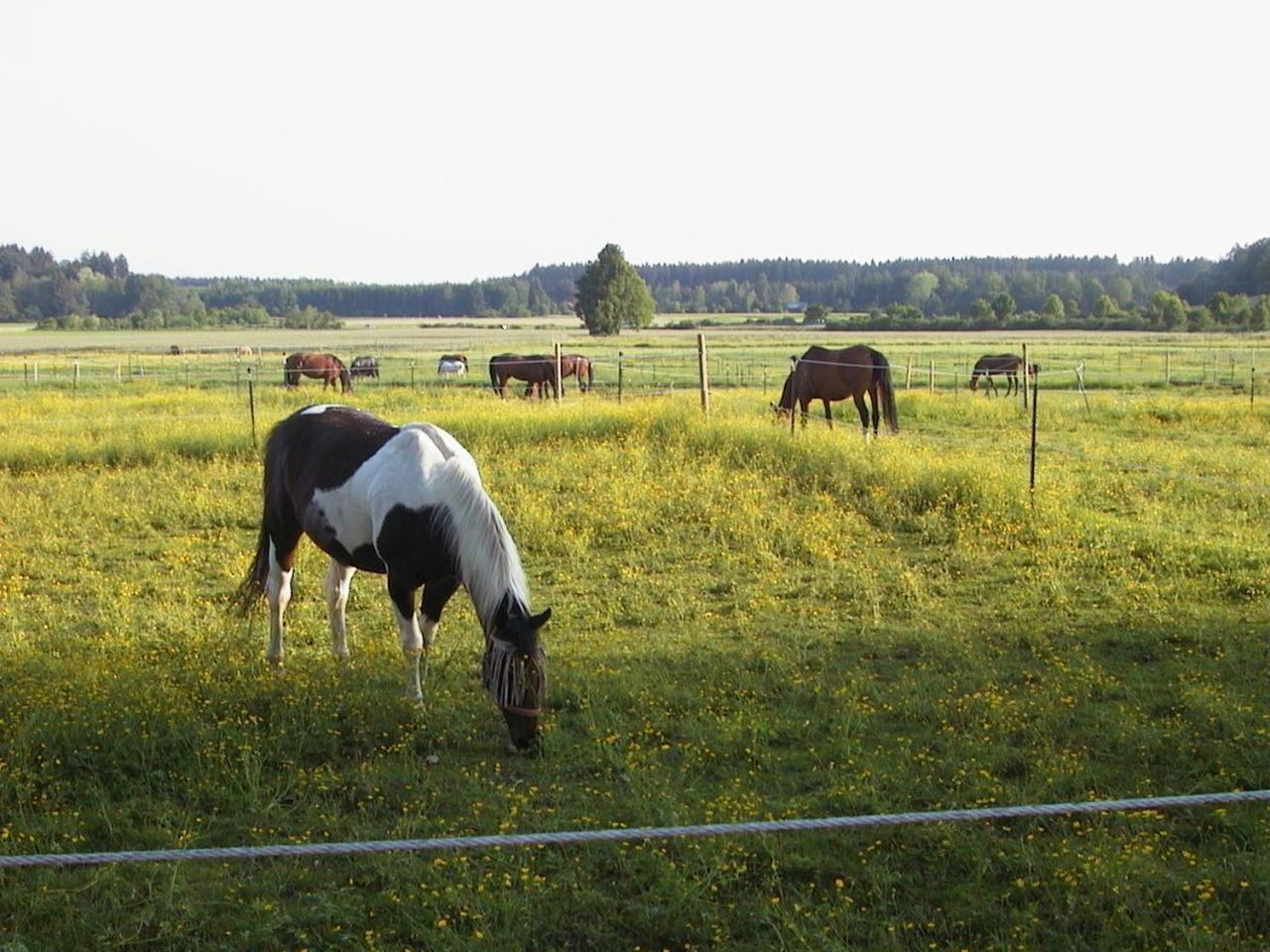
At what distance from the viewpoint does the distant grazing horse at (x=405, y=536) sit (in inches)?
210

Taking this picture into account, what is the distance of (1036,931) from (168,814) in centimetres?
347

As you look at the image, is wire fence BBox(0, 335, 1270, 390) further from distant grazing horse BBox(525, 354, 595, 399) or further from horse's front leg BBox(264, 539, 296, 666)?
horse's front leg BBox(264, 539, 296, 666)

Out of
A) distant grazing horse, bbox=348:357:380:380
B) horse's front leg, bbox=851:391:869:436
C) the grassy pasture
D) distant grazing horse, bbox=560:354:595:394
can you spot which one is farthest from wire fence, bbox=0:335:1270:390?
the grassy pasture

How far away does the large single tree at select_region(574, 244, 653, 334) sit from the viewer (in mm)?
77688

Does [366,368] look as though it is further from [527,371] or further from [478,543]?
[478,543]

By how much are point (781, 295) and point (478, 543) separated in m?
145

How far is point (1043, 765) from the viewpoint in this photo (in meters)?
5.05

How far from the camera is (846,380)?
675 inches

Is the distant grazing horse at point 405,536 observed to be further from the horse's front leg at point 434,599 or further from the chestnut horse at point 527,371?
the chestnut horse at point 527,371

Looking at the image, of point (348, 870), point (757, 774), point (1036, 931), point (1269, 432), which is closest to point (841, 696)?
point (757, 774)

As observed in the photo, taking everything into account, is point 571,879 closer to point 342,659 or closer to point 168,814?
point 168,814

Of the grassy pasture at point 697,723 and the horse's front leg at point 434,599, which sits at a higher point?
the horse's front leg at point 434,599

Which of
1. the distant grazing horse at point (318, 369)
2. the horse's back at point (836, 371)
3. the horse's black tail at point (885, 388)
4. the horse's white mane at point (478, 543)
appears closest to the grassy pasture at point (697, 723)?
the horse's white mane at point (478, 543)

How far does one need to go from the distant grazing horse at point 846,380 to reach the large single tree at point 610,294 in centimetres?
6087
